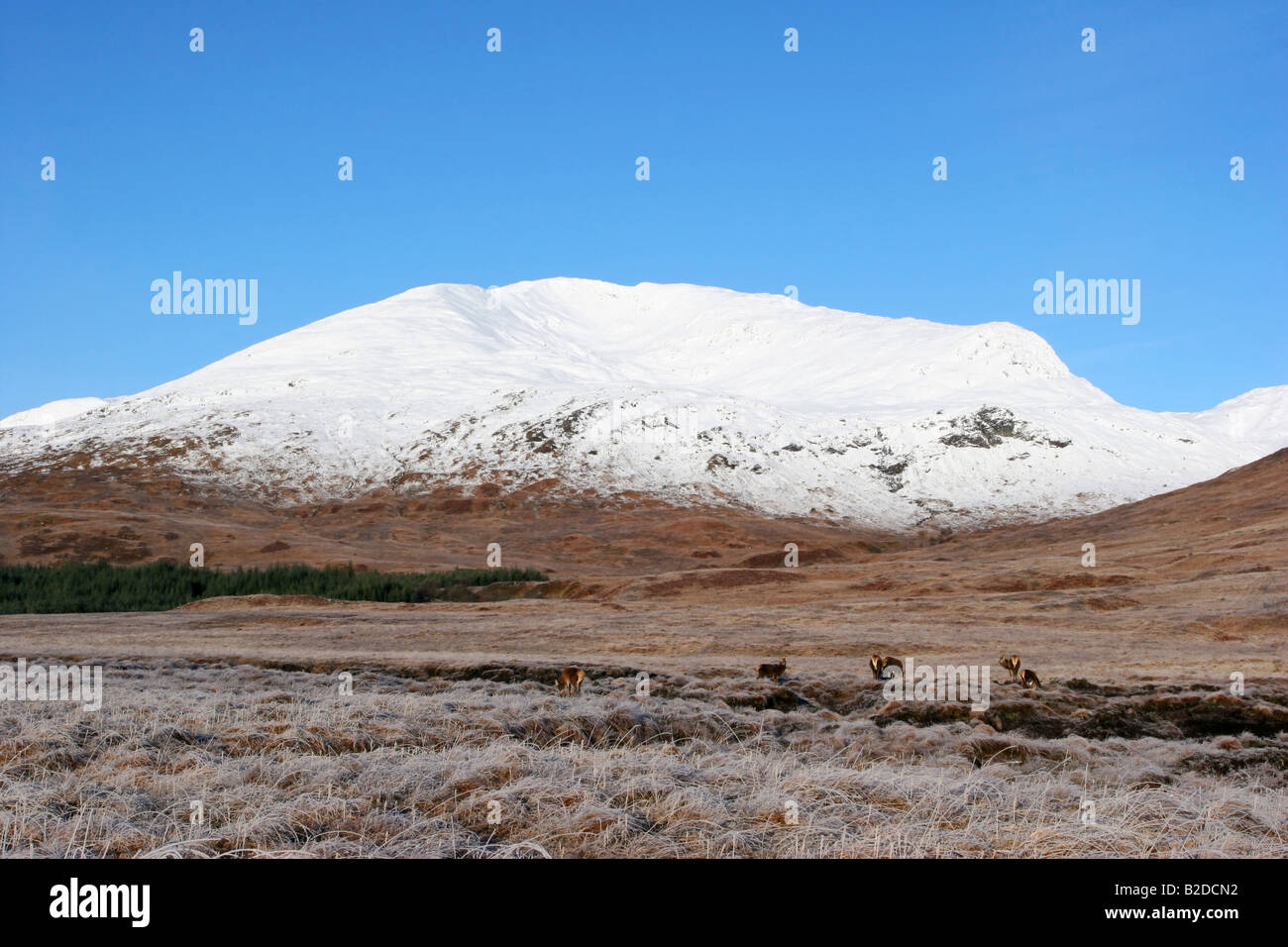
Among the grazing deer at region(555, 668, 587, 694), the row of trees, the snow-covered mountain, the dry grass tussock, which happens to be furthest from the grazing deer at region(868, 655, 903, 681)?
the snow-covered mountain

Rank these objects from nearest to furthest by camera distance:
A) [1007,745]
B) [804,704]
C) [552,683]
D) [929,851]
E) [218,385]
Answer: [929,851]
[1007,745]
[804,704]
[552,683]
[218,385]

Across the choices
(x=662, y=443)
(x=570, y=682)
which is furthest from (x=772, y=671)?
(x=662, y=443)

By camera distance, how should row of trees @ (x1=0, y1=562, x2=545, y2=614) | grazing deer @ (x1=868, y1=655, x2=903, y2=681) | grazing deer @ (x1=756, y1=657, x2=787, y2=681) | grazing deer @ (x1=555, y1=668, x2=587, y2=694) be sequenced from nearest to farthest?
1. grazing deer @ (x1=555, y1=668, x2=587, y2=694)
2. grazing deer @ (x1=756, y1=657, x2=787, y2=681)
3. grazing deer @ (x1=868, y1=655, x2=903, y2=681)
4. row of trees @ (x1=0, y1=562, x2=545, y2=614)

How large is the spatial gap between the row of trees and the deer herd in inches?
1697

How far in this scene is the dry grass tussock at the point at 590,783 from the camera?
6703 mm

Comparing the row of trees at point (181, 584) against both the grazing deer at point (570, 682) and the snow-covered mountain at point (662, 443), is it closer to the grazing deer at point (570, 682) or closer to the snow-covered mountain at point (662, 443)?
the grazing deer at point (570, 682)

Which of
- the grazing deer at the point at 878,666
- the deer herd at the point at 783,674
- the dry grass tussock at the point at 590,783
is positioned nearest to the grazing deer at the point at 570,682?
the deer herd at the point at 783,674

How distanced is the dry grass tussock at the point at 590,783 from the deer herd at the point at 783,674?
99.7 inches

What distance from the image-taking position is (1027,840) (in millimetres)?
6824

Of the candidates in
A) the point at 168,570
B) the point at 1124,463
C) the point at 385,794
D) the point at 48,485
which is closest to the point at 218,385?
the point at 48,485

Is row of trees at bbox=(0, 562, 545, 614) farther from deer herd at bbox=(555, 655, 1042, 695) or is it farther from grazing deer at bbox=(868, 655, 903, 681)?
grazing deer at bbox=(868, 655, 903, 681)

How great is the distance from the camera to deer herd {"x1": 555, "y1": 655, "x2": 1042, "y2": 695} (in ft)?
56.3
